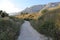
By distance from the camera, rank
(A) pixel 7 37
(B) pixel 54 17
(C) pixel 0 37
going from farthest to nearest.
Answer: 1. (B) pixel 54 17
2. (A) pixel 7 37
3. (C) pixel 0 37

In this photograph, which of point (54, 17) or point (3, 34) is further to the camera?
point (54, 17)

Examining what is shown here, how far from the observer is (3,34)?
466 inches

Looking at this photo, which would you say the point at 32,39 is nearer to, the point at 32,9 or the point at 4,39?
the point at 4,39

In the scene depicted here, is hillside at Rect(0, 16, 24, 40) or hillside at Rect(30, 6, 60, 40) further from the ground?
hillside at Rect(0, 16, 24, 40)

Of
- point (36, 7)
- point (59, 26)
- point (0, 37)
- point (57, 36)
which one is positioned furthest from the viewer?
point (36, 7)

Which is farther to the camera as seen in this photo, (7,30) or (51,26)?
(51,26)

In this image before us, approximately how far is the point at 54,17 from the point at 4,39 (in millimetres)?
9812

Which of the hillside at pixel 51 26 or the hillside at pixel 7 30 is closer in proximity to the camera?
the hillside at pixel 7 30

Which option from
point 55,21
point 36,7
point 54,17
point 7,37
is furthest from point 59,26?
point 36,7

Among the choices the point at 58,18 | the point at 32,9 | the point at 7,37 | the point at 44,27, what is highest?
the point at 7,37

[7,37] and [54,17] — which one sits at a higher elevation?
[7,37]

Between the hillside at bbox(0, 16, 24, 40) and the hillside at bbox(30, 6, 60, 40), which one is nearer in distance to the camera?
the hillside at bbox(0, 16, 24, 40)

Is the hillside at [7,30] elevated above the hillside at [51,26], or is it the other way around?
the hillside at [7,30]

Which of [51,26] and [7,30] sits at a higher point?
[7,30]
